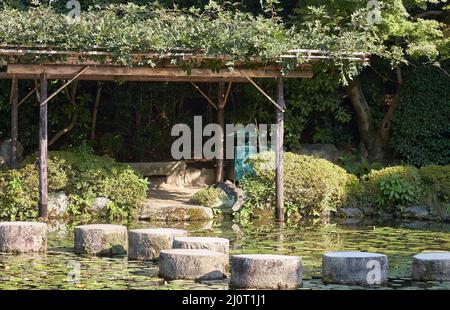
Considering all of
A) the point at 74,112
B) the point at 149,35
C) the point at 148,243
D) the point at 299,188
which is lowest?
the point at 148,243

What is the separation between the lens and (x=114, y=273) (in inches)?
554

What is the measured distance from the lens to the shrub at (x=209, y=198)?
22.5 m

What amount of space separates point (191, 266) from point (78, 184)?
842 centimetres

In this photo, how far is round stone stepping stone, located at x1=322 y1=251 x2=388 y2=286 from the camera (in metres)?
13.2

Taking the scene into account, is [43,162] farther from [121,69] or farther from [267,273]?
[267,273]

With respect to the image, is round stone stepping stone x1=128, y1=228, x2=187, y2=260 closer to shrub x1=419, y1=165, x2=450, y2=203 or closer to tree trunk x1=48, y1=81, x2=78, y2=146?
shrub x1=419, y1=165, x2=450, y2=203

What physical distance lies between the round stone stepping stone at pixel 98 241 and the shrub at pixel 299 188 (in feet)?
20.7

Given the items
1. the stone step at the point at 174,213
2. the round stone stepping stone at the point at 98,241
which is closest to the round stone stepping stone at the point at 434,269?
the round stone stepping stone at the point at 98,241

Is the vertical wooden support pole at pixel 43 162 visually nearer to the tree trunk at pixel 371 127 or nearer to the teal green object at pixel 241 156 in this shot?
the teal green object at pixel 241 156

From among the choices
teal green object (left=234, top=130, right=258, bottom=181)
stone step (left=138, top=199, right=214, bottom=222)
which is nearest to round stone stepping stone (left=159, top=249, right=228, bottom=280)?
stone step (left=138, top=199, right=214, bottom=222)

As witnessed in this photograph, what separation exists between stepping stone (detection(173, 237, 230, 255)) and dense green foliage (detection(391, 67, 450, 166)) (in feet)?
41.7

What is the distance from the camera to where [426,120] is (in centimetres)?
2658

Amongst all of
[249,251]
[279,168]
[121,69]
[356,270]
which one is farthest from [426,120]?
[356,270]

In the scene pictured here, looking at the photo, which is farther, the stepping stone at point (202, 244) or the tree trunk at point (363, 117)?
the tree trunk at point (363, 117)
